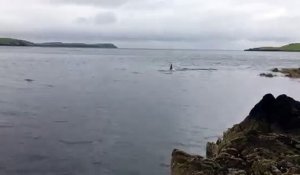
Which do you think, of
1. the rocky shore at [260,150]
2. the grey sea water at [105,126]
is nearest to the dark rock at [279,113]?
the rocky shore at [260,150]

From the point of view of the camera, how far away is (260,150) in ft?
59.2

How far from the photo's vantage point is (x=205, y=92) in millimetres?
59094

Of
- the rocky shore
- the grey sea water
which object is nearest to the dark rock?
the rocky shore

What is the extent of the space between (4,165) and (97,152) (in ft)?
18.2

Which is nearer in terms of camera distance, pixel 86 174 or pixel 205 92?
pixel 86 174

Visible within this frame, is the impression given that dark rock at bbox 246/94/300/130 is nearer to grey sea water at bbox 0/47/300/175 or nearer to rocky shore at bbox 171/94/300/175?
rocky shore at bbox 171/94/300/175

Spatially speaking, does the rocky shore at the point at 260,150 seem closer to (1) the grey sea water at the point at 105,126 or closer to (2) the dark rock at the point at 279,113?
(2) the dark rock at the point at 279,113

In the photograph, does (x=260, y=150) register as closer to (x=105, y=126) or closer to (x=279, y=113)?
(x=279, y=113)

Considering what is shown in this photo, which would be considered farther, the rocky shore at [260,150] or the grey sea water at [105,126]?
the grey sea water at [105,126]

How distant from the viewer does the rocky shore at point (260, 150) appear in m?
16.1

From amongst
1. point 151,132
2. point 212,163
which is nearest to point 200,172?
point 212,163

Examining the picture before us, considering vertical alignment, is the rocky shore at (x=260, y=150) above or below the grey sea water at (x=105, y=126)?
above

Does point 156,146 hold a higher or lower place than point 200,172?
lower

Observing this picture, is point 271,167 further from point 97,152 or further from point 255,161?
point 97,152
